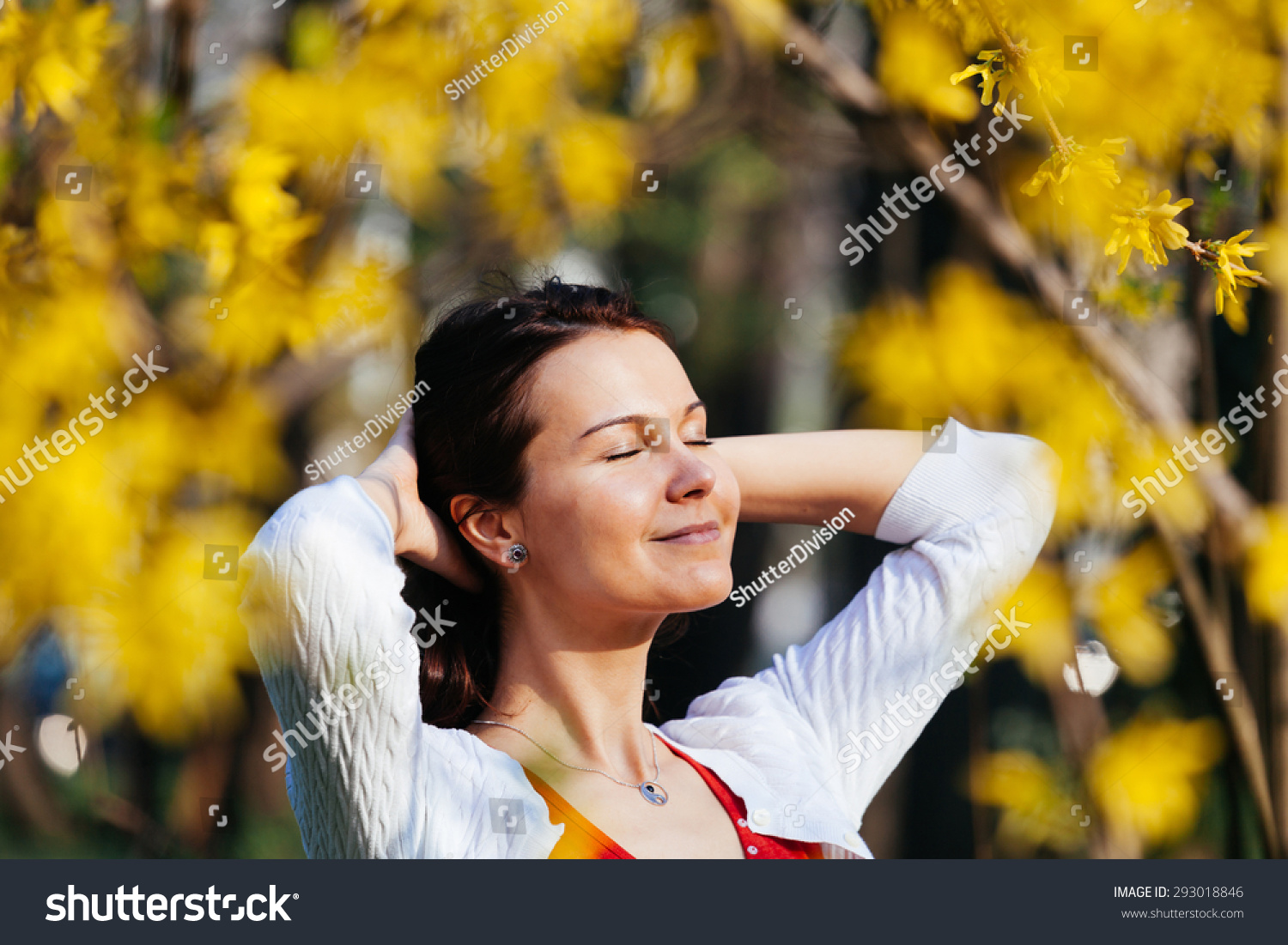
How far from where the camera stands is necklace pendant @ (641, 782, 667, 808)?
1.27m

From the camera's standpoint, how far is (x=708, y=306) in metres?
1.84

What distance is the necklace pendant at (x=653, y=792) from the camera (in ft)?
4.18

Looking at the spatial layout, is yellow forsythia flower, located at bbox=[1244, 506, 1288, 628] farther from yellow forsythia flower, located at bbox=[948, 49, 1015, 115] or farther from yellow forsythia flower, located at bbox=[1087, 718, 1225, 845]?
yellow forsythia flower, located at bbox=[948, 49, 1015, 115]

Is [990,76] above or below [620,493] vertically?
above

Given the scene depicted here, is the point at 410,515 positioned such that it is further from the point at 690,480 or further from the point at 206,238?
the point at 206,238

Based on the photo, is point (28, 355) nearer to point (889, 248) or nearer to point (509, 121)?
point (509, 121)

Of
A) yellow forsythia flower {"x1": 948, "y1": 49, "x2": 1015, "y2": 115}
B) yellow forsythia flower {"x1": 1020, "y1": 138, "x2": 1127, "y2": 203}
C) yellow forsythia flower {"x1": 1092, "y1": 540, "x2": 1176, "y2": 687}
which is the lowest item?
yellow forsythia flower {"x1": 1092, "y1": 540, "x2": 1176, "y2": 687}

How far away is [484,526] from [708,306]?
2.37 feet

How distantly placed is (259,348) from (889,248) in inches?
39.2

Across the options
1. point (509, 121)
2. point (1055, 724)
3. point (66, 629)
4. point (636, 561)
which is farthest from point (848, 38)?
point (66, 629)

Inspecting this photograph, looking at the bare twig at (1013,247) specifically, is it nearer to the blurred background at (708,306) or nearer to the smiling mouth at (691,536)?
the blurred background at (708,306)

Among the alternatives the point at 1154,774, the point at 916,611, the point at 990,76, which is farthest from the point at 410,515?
the point at 1154,774

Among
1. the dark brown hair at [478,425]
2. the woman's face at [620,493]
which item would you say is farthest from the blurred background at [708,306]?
the woman's face at [620,493]

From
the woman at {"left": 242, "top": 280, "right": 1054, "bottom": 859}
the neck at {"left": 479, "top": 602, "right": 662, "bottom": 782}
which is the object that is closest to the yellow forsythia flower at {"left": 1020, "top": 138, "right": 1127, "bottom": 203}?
the woman at {"left": 242, "top": 280, "right": 1054, "bottom": 859}
